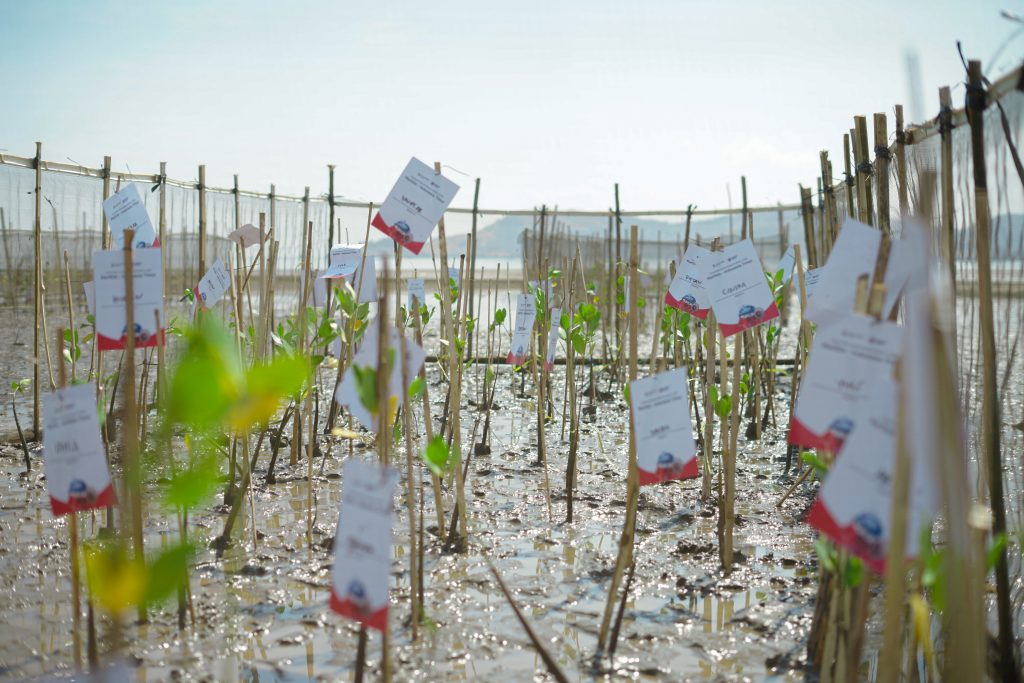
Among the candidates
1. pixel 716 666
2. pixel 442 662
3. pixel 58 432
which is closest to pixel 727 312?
pixel 716 666

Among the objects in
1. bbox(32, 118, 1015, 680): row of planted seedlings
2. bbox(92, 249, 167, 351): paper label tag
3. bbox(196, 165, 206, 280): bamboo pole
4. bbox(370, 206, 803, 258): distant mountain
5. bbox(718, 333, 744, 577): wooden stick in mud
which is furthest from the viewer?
bbox(370, 206, 803, 258): distant mountain

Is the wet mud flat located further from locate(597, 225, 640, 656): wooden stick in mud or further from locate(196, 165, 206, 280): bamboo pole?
locate(196, 165, 206, 280): bamboo pole

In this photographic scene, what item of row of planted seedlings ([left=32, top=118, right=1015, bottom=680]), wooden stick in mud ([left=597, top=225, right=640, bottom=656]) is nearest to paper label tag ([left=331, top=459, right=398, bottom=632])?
row of planted seedlings ([left=32, top=118, right=1015, bottom=680])

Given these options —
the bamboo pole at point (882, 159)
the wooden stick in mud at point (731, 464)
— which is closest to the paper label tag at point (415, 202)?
the wooden stick in mud at point (731, 464)

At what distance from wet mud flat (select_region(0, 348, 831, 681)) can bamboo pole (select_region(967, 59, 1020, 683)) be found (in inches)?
19.3

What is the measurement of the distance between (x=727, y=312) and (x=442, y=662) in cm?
129

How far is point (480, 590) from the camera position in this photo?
2693 mm

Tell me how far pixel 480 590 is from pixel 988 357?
1.60 m

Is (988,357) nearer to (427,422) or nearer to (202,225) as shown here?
(427,422)

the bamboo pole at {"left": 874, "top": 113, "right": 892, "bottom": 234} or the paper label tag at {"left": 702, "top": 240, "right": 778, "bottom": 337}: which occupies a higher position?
the bamboo pole at {"left": 874, "top": 113, "right": 892, "bottom": 234}

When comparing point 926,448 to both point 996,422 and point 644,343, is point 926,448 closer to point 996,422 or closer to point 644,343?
point 996,422

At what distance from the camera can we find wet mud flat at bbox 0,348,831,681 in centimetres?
222

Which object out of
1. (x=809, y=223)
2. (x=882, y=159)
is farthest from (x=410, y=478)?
(x=809, y=223)

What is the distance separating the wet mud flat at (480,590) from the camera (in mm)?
2221
